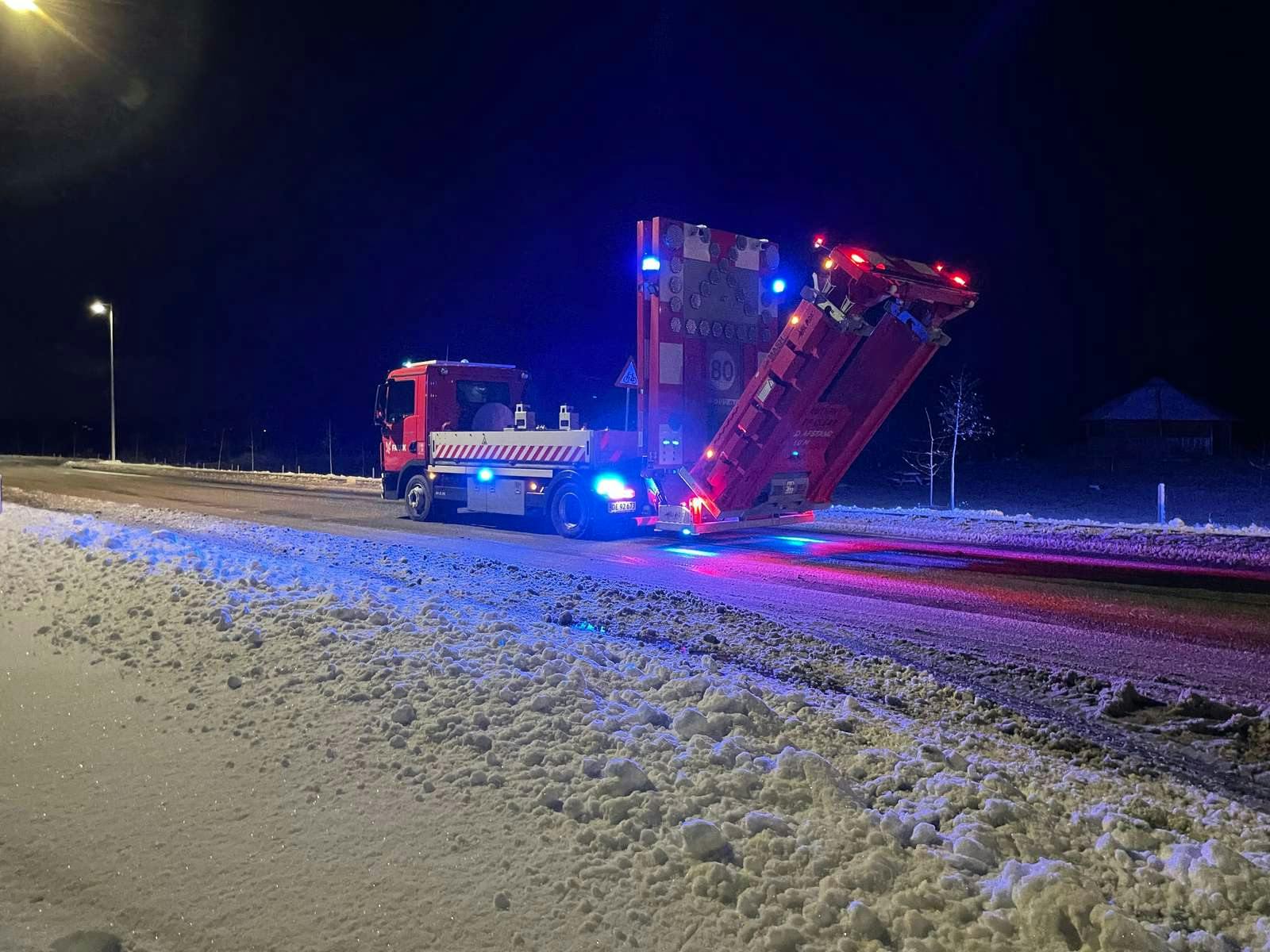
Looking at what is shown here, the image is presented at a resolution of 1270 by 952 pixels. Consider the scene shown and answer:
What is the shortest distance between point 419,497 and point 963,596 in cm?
1165

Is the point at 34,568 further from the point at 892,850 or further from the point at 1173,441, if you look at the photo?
the point at 1173,441

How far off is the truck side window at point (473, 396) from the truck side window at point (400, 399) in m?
1.02

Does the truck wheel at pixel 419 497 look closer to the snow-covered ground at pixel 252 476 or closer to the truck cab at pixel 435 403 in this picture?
the truck cab at pixel 435 403

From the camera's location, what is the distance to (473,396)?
18297 millimetres

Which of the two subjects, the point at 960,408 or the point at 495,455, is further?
the point at 960,408

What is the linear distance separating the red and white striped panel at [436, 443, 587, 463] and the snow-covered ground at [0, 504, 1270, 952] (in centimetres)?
773

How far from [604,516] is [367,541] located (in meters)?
3.66

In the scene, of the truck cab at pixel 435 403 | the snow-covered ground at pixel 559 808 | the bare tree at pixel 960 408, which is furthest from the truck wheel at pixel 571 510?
the bare tree at pixel 960 408

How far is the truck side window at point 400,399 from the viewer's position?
18.4m

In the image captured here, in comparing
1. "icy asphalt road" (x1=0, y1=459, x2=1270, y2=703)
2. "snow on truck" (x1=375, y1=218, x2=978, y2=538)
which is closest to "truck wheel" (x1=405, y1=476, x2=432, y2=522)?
"icy asphalt road" (x1=0, y1=459, x2=1270, y2=703)

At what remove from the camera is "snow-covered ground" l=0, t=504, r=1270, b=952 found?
3193mm

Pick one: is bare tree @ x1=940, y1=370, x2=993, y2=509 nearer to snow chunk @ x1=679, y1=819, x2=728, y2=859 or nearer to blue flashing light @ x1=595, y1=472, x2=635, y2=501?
blue flashing light @ x1=595, y1=472, x2=635, y2=501

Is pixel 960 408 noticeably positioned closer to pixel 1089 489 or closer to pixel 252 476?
pixel 1089 489

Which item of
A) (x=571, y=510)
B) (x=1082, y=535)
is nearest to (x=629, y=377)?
(x=571, y=510)
